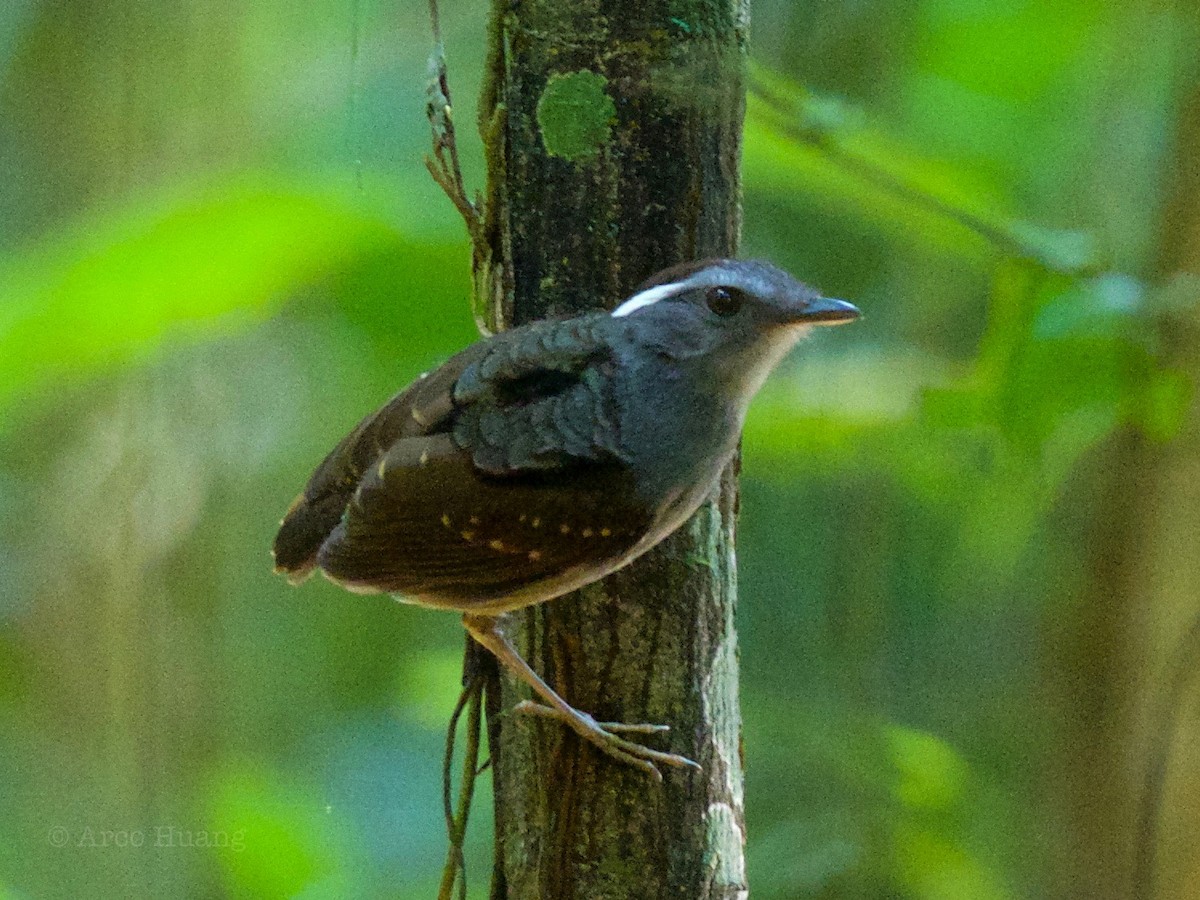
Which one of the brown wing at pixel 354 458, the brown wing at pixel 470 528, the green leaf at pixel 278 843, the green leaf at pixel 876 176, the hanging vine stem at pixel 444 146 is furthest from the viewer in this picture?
the green leaf at pixel 278 843

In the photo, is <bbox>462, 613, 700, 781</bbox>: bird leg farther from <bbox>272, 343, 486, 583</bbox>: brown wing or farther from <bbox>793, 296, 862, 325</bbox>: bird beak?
<bbox>793, 296, 862, 325</bbox>: bird beak

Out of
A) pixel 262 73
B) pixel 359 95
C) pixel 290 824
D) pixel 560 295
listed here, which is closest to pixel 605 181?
pixel 560 295

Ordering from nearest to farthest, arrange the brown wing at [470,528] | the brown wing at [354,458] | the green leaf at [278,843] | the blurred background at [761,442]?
the brown wing at [470,528]
the brown wing at [354,458]
the blurred background at [761,442]
the green leaf at [278,843]

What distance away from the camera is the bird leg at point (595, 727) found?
142cm

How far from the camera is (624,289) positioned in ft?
4.95

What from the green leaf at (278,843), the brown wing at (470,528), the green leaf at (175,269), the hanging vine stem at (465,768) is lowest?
the green leaf at (278,843)

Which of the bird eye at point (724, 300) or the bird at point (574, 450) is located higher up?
the bird eye at point (724, 300)

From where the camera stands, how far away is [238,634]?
3.25 m

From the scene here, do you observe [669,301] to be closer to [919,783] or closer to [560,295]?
[560,295]

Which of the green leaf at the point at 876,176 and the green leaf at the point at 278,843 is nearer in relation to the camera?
the green leaf at the point at 876,176

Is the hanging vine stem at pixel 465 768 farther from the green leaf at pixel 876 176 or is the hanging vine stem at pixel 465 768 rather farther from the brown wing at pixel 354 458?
the green leaf at pixel 876 176

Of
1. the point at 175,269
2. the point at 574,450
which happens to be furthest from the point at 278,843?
the point at 574,450

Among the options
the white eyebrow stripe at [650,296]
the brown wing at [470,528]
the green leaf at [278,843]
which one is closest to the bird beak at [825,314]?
the white eyebrow stripe at [650,296]

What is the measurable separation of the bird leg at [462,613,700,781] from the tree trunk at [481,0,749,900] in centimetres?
2
